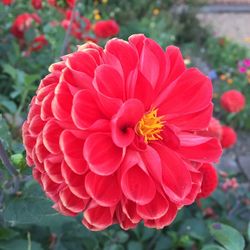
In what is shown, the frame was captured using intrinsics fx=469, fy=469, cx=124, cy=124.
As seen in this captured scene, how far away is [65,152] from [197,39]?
14.3ft

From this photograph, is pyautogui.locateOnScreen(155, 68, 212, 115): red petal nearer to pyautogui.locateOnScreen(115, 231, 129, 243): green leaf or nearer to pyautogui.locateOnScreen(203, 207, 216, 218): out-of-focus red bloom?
pyautogui.locateOnScreen(115, 231, 129, 243): green leaf

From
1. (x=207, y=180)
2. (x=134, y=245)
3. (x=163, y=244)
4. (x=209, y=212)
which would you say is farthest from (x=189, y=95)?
(x=209, y=212)

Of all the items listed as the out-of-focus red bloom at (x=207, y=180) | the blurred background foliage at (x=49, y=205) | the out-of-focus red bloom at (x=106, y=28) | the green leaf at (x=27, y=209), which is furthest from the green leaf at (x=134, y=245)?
the out-of-focus red bloom at (x=106, y=28)

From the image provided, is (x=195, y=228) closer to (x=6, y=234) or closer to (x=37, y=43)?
(x=6, y=234)

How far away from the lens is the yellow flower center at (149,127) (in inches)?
31.6

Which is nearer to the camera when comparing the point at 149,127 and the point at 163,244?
the point at 149,127

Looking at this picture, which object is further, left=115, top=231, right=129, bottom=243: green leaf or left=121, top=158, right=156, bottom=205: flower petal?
left=115, top=231, right=129, bottom=243: green leaf

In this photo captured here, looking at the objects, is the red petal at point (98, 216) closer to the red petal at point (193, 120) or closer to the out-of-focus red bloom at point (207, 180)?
the red petal at point (193, 120)

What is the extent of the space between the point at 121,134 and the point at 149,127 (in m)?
0.07

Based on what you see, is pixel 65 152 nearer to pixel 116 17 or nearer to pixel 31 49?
pixel 31 49

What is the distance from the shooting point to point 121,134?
76 centimetres

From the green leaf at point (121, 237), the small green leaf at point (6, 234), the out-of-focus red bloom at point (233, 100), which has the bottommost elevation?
the out-of-focus red bloom at point (233, 100)

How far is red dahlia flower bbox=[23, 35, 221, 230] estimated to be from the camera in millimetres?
727

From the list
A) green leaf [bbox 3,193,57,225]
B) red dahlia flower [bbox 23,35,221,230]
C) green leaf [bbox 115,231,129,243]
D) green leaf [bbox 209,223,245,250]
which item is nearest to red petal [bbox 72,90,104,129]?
red dahlia flower [bbox 23,35,221,230]
